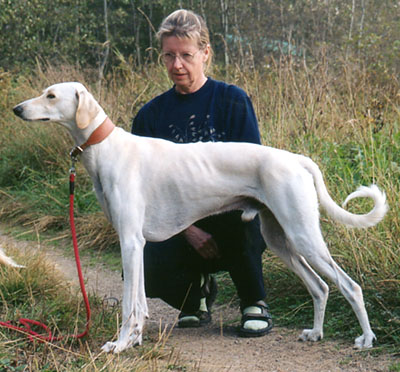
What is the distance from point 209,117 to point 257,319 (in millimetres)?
1215

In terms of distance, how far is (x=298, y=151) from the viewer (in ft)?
16.3

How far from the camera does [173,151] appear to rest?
3305mm

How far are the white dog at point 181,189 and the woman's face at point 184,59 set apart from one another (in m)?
0.50

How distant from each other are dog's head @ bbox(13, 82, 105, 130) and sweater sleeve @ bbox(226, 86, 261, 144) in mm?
836

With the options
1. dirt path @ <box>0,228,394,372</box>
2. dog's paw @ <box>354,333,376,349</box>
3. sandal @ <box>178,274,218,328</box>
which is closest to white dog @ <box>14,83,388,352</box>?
dog's paw @ <box>354,333,376,349</box>

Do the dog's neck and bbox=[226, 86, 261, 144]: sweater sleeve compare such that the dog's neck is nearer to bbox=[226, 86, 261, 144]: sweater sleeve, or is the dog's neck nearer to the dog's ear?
the dog's ear

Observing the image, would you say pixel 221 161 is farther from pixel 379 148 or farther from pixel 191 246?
pixel 379 148

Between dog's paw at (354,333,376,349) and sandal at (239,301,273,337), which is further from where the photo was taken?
sandal at (239,301,273,337)

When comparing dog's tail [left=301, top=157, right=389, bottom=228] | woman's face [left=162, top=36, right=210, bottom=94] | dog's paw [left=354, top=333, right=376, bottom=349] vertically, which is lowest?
dog's paw [left=354, top=333, right=376, bottom=349]

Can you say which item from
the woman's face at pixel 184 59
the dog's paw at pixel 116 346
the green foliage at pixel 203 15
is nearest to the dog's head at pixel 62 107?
the woman's face at pixel 184 59

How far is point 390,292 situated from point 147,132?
5.60ft

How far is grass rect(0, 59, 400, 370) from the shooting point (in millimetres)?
3570

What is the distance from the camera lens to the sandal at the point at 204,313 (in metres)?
3.76

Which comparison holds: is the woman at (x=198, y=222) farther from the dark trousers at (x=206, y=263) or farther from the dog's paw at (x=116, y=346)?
the dog's paw at (x=116, y=346)
